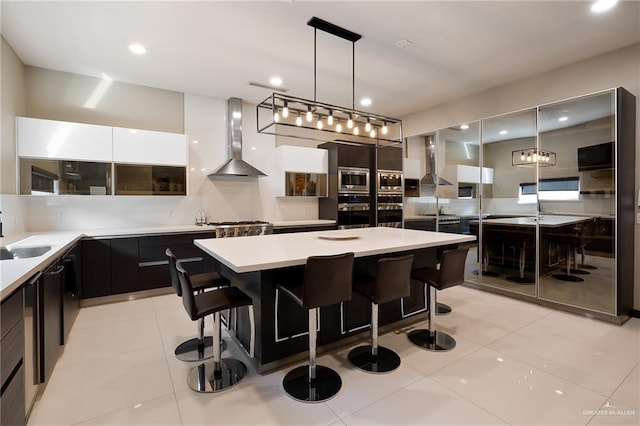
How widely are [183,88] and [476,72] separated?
13.8 ft

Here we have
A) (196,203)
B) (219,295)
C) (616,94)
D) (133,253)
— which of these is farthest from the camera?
(196,203)

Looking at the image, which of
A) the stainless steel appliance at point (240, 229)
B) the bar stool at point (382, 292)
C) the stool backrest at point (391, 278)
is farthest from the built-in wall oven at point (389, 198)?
the stool backrest at point (391, 278)

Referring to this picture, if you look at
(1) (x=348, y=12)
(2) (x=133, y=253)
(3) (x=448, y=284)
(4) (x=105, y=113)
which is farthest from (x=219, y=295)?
(4) (x=105, y=113)

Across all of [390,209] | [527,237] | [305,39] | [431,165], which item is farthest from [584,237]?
[305,39]

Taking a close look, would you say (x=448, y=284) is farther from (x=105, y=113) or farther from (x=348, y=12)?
(x=105, y=113)

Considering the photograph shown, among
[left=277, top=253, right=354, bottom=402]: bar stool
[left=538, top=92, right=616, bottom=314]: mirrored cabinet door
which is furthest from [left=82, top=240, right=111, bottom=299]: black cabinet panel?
[left=538, top=92, right=616, bottom=314]: mirrored cabinet door

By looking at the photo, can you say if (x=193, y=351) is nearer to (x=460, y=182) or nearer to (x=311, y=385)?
(x=311, y=385)

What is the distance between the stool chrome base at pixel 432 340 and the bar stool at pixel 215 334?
4.96 feet

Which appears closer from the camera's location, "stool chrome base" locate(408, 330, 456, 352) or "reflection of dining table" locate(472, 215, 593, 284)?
"stool chrome base" locate(408, 330, 456, 352)

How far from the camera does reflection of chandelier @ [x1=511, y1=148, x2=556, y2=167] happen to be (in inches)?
144

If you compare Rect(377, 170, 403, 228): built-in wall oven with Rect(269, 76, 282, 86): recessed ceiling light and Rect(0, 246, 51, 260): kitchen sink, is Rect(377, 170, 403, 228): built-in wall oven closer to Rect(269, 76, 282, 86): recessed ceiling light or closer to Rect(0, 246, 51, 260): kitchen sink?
Rect(269, 76, 282, 86): recessed ceiling light

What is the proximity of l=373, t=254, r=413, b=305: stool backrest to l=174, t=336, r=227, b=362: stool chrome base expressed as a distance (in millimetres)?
1469

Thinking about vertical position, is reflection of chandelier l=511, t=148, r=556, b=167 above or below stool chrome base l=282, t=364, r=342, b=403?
above

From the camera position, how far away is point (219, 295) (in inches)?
90.7
